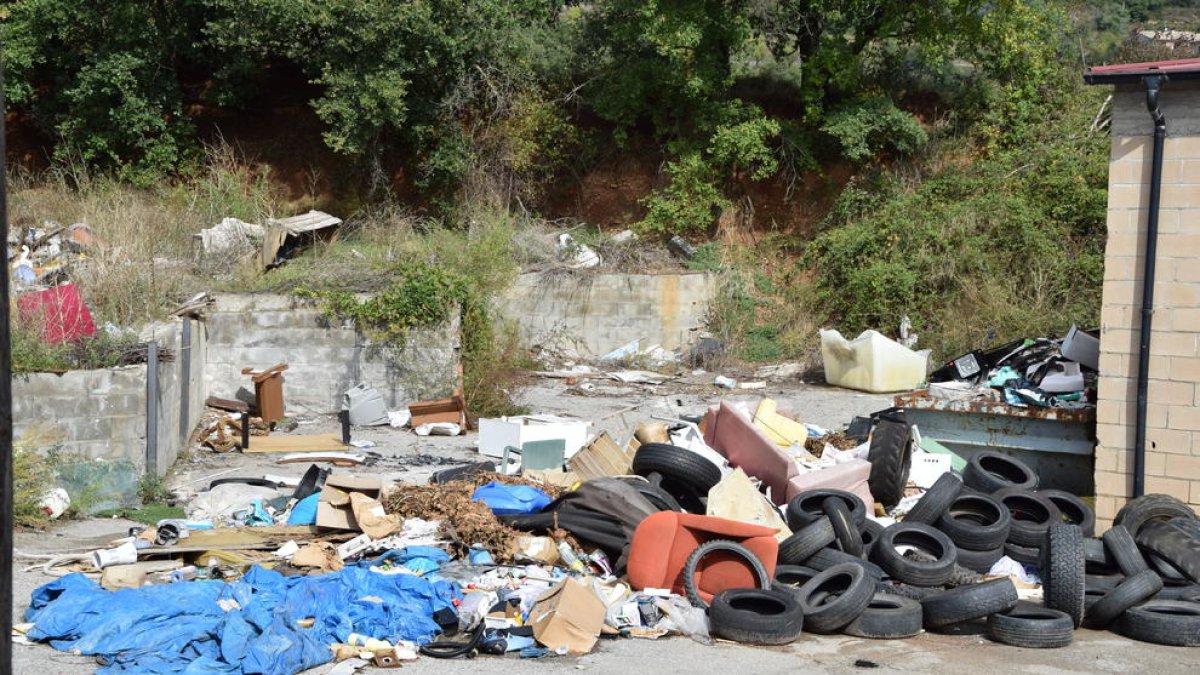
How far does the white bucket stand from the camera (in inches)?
338

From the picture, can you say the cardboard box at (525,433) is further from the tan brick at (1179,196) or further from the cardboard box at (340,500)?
the tan brick at (1179,196)

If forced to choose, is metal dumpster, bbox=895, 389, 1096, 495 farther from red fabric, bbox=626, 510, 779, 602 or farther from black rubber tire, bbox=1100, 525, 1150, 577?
red fabric, bbox=626, 510, 779, 602

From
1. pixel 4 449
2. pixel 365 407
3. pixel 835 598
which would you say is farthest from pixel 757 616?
pixel 365 407

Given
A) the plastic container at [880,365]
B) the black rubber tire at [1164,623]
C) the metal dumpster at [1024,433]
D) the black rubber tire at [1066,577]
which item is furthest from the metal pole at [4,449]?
the plastic container at [880,365]

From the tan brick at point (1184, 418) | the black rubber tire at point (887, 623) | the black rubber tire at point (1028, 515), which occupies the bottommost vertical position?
the black rubber tire at point (887, 623)

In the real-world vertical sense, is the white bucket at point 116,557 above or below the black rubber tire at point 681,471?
below

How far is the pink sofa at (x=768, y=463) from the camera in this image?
10.4 m

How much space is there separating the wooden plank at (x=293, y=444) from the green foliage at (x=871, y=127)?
14042mm

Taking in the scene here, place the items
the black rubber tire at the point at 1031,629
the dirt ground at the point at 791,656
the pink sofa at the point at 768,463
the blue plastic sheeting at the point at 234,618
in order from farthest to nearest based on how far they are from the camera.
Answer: the pink sofa at the point at 768,463, the black rubber tire at the point at 1031,629, the dirt ground at the point at 791,656, the blue plastic sheeting at the point at 234,618

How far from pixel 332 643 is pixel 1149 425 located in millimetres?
7053

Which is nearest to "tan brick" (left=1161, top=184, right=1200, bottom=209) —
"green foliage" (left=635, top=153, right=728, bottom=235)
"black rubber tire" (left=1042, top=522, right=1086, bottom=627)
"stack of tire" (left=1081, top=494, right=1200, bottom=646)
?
"stack of tire" (left=1081, top=494, right=1200, bottom=646)

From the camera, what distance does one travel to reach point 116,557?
8602mm

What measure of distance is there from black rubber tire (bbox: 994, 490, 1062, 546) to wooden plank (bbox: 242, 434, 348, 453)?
7.95 m

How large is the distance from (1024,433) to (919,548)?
3009 millimetres
